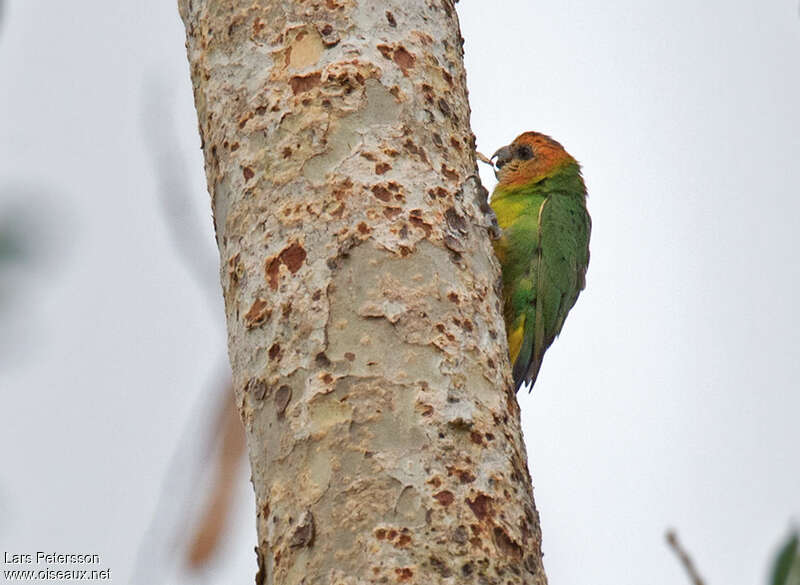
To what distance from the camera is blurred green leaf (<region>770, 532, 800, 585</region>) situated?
7.13 feet

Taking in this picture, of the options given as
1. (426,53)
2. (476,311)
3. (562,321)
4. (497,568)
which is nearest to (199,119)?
(426,53)

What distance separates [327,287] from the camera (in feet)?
7.63

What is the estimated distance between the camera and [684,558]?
194cm

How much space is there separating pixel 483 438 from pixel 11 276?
942 mm

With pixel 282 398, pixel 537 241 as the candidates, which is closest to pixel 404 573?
pixel 282 398

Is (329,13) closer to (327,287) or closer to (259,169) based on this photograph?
(259,169)

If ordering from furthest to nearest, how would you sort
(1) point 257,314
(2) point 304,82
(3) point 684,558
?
(2) point 304,82 → (1) point 257,314 → (3) point 684,558

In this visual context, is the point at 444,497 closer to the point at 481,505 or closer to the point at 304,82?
the point at 481,505

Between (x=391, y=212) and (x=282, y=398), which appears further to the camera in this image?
(x=391, y=212)

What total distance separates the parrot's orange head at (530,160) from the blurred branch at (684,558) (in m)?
3.16

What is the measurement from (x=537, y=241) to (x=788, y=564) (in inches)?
98.5

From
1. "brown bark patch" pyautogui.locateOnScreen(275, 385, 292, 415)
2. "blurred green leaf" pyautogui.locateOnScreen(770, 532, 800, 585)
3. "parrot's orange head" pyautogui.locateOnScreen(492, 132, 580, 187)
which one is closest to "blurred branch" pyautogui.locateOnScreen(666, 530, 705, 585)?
"blurred green leaf" pyautogui.locateOnScreen(770, 532, 800, 585)

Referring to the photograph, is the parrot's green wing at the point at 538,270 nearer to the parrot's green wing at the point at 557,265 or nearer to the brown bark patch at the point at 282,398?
the parrot's green wing at the point at 557,265

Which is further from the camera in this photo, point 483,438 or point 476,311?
point 476,311
